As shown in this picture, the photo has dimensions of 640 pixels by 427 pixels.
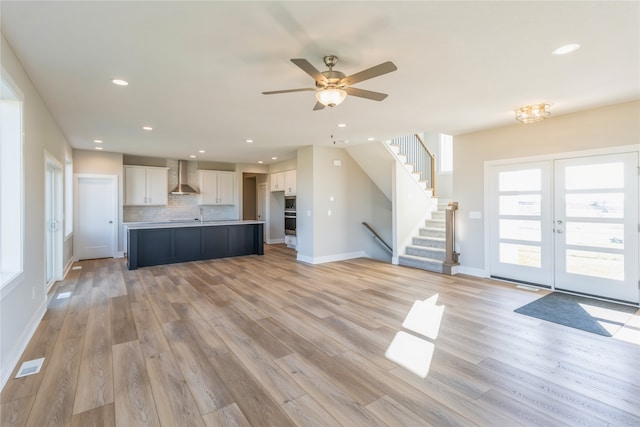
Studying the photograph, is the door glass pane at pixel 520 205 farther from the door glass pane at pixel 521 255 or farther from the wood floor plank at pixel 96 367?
the wood floor plank at pixel 96 367

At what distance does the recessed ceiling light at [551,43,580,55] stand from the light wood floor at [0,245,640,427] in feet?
8.72

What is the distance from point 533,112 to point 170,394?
198 inches

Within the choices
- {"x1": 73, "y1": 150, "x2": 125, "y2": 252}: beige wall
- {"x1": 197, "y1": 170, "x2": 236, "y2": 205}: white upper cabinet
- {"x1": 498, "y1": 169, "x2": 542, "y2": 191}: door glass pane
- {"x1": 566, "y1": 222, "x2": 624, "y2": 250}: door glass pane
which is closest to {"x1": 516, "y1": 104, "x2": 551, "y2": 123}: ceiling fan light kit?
{"x1": 498, "y1": 169, "x2": 542, "y2": 191}: door glass pane

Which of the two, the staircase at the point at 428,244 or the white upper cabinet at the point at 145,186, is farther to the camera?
the white upper cabinet at the point at 145,186

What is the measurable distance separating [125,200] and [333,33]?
7.87 meters

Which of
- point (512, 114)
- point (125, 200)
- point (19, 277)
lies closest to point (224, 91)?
point (19, 277)

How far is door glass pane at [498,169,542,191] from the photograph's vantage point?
4.75 metres

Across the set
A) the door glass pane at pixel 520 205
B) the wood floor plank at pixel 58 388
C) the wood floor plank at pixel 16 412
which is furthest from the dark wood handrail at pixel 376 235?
the wood floor plank at pixel 16 412

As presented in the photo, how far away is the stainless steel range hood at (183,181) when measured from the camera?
8.73 m

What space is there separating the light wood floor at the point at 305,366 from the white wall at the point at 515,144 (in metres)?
1.34

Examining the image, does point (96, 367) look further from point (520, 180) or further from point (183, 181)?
point (183, 181)

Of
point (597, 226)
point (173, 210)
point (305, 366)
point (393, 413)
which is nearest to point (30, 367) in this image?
point (305, 366)

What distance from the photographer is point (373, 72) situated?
2340 millimetres

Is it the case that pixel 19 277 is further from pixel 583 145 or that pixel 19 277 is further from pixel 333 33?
pixel 583 145
